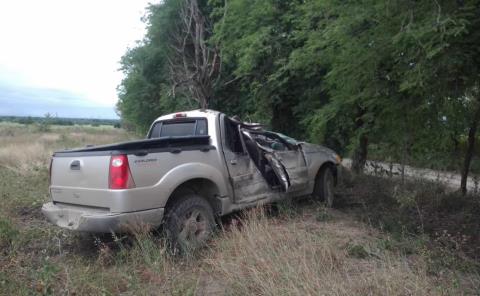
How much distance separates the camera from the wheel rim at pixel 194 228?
5242 mm

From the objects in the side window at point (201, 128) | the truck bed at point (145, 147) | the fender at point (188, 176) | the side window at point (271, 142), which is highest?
the side window at point (201, 128)

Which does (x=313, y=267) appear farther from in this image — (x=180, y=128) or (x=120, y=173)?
(x=180, y=128)

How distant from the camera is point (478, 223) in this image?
712cm

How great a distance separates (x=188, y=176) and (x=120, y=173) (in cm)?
91

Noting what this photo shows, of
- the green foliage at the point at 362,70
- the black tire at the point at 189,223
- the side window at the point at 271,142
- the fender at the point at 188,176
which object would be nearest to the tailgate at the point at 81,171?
the fender at the point at 188,176

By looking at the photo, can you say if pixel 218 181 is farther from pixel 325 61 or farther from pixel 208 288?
pixel 325 61

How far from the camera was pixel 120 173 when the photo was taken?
15.6ft

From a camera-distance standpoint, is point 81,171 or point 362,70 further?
point 362,70

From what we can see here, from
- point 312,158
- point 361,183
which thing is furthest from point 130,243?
point 361,183

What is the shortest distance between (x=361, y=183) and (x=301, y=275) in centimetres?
731

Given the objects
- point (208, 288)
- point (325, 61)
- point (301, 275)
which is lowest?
point (208, 288)

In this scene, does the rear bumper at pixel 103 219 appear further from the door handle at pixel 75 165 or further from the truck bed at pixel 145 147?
the truck bed at pixel 145 147

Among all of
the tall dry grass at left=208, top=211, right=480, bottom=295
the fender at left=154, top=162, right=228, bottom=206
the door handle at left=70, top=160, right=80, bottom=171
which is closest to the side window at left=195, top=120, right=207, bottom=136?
the fender at left=154, top=162, right=228, bottom=206

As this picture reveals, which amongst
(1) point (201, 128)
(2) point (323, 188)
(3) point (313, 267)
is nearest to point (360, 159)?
(2) point (323, 188)
